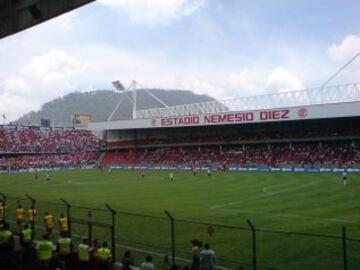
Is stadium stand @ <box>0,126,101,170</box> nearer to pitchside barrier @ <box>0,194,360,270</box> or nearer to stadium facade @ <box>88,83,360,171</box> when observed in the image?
stadium facade @ <box>88,83,360,171</box>

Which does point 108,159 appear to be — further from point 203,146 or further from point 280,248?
point 280,248

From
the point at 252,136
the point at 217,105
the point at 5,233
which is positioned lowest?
the point at 5,233

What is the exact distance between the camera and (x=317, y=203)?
101 feet

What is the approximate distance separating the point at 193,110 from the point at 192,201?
60.2 meters

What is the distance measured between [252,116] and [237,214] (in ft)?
153

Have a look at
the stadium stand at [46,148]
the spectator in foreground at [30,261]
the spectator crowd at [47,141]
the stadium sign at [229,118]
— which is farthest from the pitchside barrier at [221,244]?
the spectator crowd at [47,141]

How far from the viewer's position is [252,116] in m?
72.5

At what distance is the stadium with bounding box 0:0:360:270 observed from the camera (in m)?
15.7

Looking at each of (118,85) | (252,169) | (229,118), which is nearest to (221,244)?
(252,169)

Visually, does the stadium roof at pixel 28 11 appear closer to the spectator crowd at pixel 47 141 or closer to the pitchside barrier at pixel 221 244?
the pitchside barrier at pixel 221 244

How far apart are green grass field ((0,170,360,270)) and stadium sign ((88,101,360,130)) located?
59.3 ft

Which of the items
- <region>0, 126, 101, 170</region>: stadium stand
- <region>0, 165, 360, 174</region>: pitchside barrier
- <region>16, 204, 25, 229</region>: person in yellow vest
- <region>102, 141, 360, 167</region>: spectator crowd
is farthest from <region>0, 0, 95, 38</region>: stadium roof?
<region>0, 126, 101, 170</region>: stadium stand

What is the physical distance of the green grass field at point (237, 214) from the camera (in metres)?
17.8

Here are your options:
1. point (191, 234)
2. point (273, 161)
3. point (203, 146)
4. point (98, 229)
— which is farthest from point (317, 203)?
point (203, 146)
